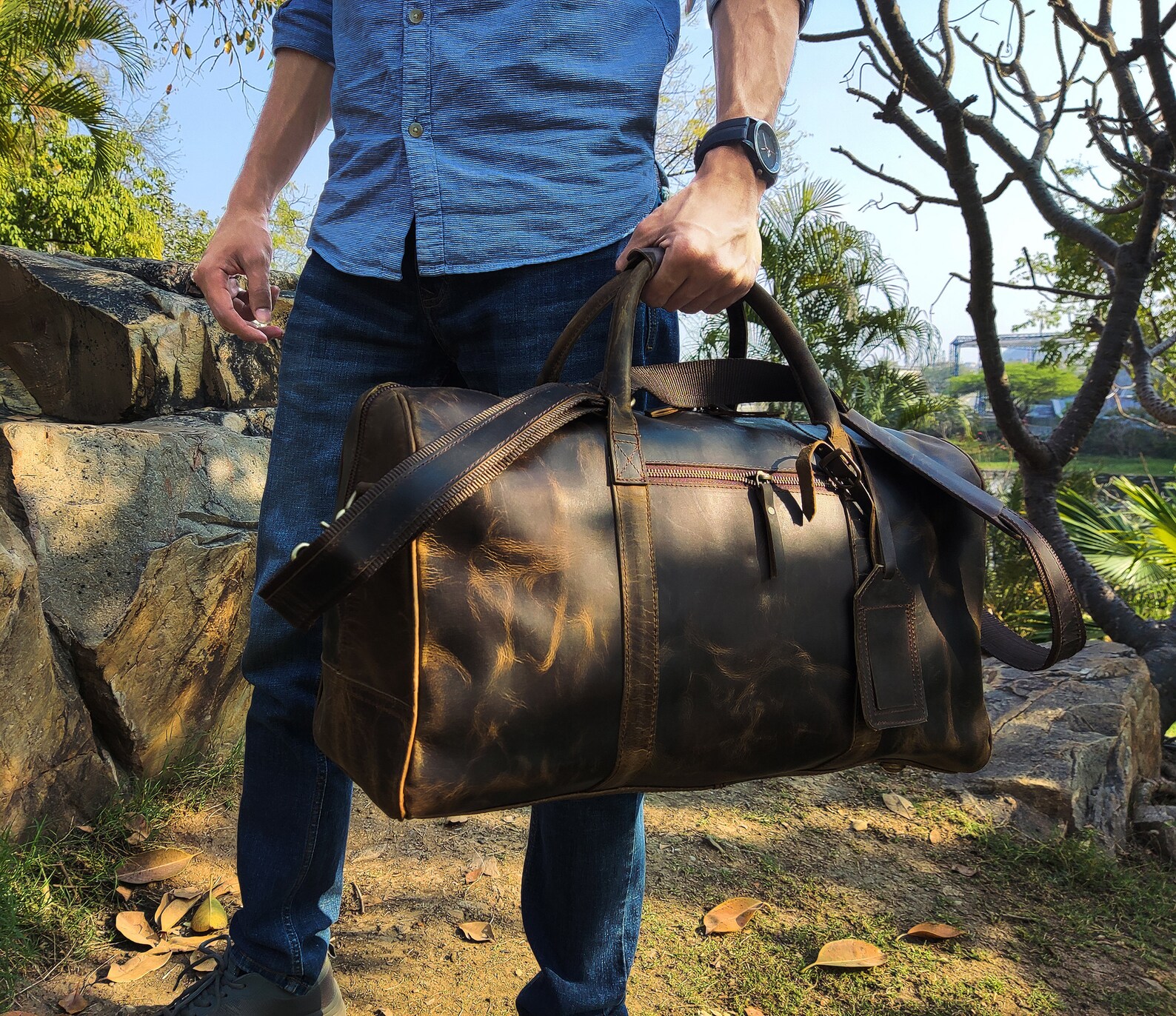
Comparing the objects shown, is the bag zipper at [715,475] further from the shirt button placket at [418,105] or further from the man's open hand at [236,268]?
the man's open hand at [236,268]

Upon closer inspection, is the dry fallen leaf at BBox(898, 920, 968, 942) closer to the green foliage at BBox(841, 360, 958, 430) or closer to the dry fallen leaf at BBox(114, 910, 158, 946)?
the dry fallen leaf at BBox(114, 910, 158, 946)

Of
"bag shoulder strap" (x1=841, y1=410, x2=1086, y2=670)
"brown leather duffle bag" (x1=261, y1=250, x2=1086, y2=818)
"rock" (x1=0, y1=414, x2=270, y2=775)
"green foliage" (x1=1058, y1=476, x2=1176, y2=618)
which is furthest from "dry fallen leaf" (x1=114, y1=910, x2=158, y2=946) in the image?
"green foliage" (x1=1058, y1=476, x2=1176, y2=618)

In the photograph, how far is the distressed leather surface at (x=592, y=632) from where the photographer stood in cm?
90

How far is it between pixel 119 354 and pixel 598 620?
83.3 inches

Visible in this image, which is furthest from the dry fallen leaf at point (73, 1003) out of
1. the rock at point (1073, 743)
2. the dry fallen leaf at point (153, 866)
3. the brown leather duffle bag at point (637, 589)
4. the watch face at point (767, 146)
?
the rock at point (1073, 743)

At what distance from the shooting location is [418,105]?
3.94 feet

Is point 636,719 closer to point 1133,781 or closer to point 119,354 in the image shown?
point 119,354

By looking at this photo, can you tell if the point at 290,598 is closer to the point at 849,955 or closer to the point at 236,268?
the point at 236,268

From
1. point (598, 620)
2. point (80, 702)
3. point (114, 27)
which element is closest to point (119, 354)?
point (80, 702)

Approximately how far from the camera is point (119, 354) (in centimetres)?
251

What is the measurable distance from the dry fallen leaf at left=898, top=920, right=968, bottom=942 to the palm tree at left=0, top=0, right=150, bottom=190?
10506 millimetres

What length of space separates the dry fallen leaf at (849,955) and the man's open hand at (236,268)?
5.32 ft

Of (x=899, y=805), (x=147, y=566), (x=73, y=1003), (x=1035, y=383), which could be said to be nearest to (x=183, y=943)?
(x=73, y=1003)

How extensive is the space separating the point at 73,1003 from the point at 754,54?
190cm
